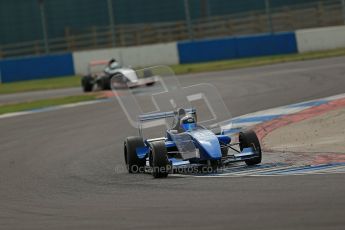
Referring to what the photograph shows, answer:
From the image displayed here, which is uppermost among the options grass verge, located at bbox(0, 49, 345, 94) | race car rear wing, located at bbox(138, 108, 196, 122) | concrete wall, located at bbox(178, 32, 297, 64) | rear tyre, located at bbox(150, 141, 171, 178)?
race car rear wing, located at bbox(138, 108, 196, 122)

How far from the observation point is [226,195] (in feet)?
28.9

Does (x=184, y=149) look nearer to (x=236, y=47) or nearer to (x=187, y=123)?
(x=187, y=123)

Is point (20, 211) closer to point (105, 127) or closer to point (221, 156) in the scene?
point (221, 156)

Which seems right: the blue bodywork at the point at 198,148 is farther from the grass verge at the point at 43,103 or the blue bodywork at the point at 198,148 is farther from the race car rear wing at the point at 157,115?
the grass verge at the point at 43,103

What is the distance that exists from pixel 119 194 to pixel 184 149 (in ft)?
5.08

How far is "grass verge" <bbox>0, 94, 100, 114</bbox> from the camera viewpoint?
2453 centimetres

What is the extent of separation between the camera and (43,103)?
25.6 metres

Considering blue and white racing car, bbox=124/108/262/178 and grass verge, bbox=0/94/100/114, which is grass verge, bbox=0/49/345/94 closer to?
grass verge, bbox=0/94/100/114

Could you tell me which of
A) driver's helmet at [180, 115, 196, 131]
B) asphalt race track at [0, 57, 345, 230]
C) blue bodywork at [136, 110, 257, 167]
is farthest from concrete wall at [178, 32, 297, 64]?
blue bodywork at [136, 110, 257, 167]

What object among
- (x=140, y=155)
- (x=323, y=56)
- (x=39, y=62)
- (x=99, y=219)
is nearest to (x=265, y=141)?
(x=140, y=155)

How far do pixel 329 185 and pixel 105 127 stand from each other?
31.2 feet

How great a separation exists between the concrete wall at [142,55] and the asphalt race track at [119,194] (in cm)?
1903

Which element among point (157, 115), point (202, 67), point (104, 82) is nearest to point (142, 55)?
point (202, 67)

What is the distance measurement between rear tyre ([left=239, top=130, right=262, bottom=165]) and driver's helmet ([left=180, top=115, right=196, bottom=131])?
0.64m
